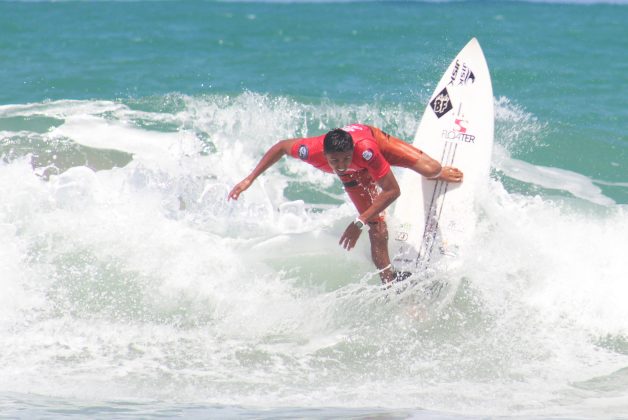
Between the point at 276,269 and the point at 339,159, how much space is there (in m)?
1.73

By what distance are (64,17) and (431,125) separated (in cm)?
1618

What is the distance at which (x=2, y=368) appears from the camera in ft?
18.3

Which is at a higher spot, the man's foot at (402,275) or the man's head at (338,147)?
the man's head at (338,147)

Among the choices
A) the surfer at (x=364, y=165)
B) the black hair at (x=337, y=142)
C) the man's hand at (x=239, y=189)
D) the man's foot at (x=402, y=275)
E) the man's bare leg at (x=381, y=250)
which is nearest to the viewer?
the black hair at (x=337, y=142)

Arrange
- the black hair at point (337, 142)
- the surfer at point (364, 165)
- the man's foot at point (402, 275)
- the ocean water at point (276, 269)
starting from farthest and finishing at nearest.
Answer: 1. the man's foot at point (402, 275)
2. the surfer at point (364, 165)
3. the black hair at point (337, 142)
4. the ocean water at point (276, 269)

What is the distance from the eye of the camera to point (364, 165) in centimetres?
595

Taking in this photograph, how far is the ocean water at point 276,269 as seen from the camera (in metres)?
5.43

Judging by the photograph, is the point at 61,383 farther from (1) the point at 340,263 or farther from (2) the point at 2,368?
(1) the point at 340,263

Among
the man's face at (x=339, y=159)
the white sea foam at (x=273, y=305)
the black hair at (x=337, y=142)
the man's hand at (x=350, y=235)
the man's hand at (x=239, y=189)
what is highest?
the black hair at (x=337, y=142)

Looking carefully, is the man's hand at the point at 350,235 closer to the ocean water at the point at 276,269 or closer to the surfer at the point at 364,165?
the surfer at the point at 364,165

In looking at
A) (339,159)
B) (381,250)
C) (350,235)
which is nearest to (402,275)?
(381,250)

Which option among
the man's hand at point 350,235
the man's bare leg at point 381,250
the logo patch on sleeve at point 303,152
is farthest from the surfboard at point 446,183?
the logo patch on sleeve at point 303,152

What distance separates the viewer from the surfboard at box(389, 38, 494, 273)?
6.84 metres

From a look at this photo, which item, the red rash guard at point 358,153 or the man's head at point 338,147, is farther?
the red rash guard at point 358,153
